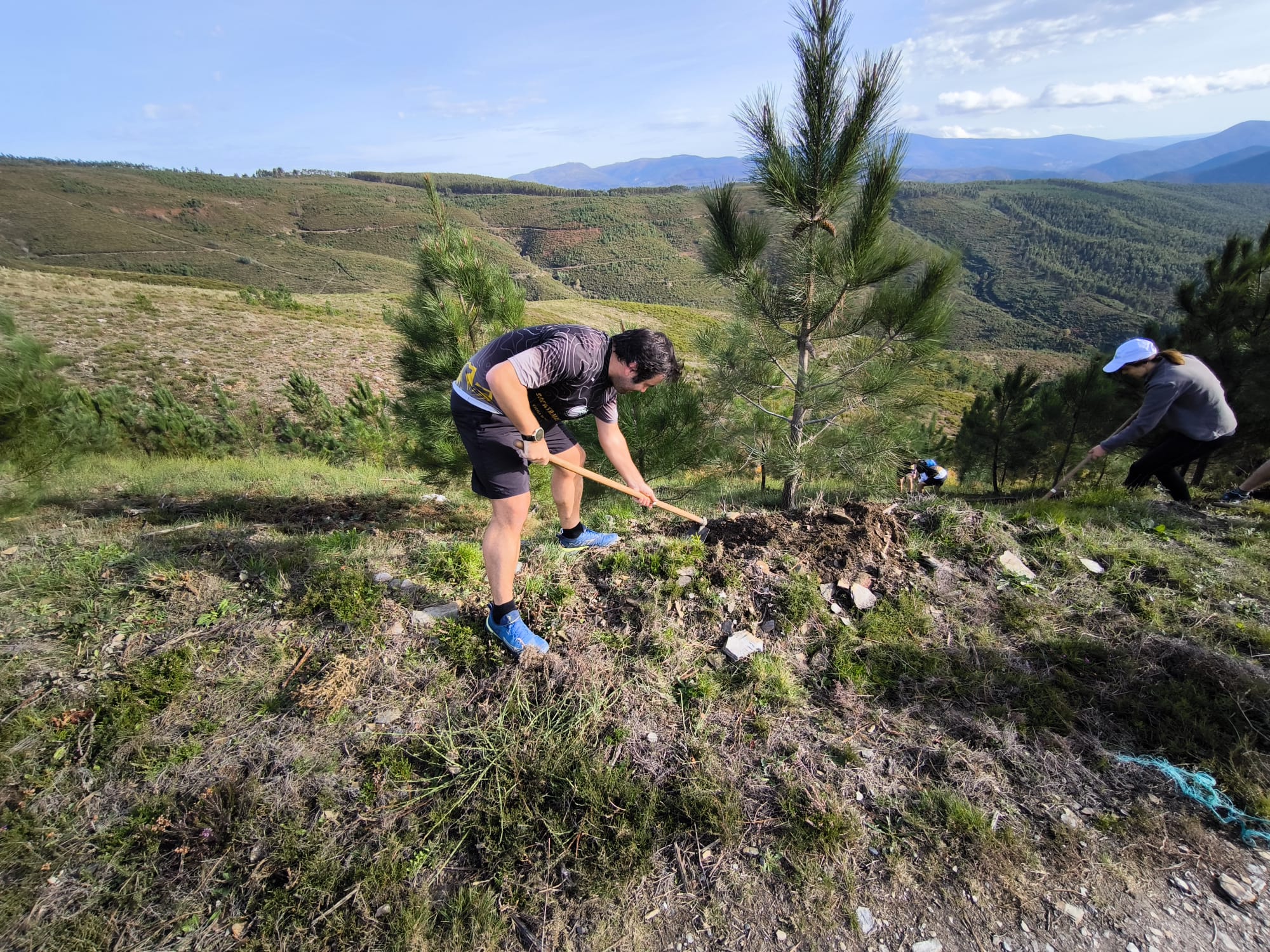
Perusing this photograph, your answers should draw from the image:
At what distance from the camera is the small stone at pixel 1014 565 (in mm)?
3342

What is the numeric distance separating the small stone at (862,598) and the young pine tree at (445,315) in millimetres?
4846

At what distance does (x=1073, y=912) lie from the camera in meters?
1.80

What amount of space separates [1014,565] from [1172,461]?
2611mm

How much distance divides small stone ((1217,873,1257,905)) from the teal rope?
238 mm

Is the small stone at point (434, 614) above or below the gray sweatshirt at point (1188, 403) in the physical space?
below

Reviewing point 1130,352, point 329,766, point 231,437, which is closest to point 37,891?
point 329,766

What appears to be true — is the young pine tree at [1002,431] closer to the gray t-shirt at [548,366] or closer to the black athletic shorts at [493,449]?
the gray t-shirt at [548,366]

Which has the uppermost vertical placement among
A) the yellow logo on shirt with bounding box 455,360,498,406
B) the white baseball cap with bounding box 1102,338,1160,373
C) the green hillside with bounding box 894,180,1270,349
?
the yellow logo on shirt with bounding box 455,360,498,406

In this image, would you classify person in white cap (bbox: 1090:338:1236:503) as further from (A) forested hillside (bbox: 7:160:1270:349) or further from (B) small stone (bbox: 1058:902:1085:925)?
(A) forested hillside (bbox: 7:160:1270:349)

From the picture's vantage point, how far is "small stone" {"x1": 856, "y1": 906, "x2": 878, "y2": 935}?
176cm

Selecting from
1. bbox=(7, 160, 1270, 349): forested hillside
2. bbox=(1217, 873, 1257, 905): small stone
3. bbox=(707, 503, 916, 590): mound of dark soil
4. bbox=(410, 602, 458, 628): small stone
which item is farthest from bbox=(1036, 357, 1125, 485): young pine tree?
bbox=(7, 160, 1270, 349): forested hillside

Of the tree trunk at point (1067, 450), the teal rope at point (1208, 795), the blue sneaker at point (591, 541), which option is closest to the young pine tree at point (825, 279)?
the blue sneaker at point (591, 541)

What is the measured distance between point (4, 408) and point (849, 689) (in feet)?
19.1

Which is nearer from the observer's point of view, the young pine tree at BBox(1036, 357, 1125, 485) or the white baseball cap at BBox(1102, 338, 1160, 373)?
the white baseball cap at BBox(1102, 338, 1160, 373)
